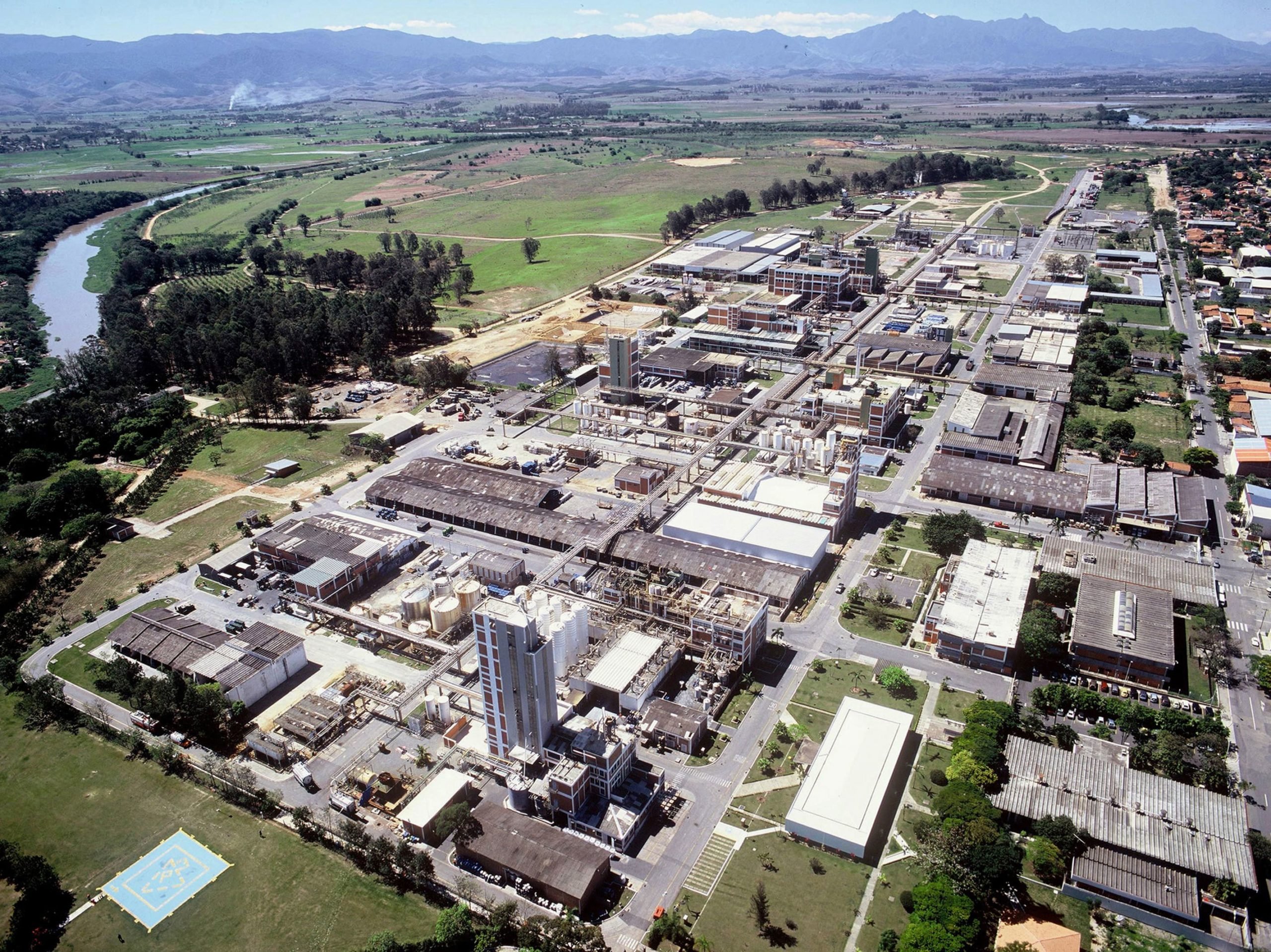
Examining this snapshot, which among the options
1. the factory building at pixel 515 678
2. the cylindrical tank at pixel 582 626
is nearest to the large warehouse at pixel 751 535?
the cylindrical tank at pixel 582 626

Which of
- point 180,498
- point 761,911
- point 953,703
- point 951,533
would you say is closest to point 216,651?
point 180,498

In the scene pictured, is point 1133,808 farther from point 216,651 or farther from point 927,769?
point 216,651

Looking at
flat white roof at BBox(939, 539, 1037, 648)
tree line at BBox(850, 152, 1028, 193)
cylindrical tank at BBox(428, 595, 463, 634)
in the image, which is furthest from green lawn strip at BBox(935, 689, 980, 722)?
tree line at BBox(850, 152, 1028, 193)

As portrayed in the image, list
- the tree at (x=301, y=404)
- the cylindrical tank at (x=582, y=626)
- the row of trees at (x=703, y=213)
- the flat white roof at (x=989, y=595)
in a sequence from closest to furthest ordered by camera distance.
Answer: the flat white roof at (x=989, y=595) < the cylindrical tank at (x=582, y=626) < the tree at (x=301, y=404) < the row of trees at (x=703, y=213)

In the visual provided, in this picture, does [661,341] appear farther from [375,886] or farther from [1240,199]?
[1240,199]

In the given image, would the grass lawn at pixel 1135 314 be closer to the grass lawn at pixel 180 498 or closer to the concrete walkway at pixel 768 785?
the concrete walkway at pixel 768 785

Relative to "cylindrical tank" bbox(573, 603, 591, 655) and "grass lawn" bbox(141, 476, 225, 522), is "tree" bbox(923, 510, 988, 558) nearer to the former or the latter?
"cylindrical tank" bbox(573, 603, 591, 655)
